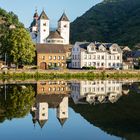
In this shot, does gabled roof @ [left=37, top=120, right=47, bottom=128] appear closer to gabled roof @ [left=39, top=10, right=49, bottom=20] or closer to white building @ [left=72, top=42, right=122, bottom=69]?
white building @ [left=72, top=42, right=122, bottom=69]

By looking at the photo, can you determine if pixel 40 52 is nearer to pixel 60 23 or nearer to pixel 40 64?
pixel 40 64

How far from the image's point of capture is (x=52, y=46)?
99312 mm

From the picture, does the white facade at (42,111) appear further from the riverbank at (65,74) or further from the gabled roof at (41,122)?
the riverbank at (65,74)

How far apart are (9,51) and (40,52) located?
17835 mm

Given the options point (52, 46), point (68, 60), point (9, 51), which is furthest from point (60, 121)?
point (68, 60)

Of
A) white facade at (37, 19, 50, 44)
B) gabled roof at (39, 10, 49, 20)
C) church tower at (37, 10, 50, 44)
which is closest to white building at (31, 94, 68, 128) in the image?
white facade at (37, 19, 50, 44)

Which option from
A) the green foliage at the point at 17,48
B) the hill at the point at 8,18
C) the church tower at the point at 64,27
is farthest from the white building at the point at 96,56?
the hill at the point at 8,18

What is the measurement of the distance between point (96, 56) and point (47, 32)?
3001 cm

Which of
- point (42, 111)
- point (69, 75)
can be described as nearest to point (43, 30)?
point (69, 75)

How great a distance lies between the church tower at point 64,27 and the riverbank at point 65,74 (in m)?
45.4

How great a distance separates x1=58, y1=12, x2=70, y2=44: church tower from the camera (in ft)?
435

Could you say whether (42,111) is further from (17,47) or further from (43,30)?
(43,30)

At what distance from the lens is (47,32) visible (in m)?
128

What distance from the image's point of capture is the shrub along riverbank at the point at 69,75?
73750 millimetres
